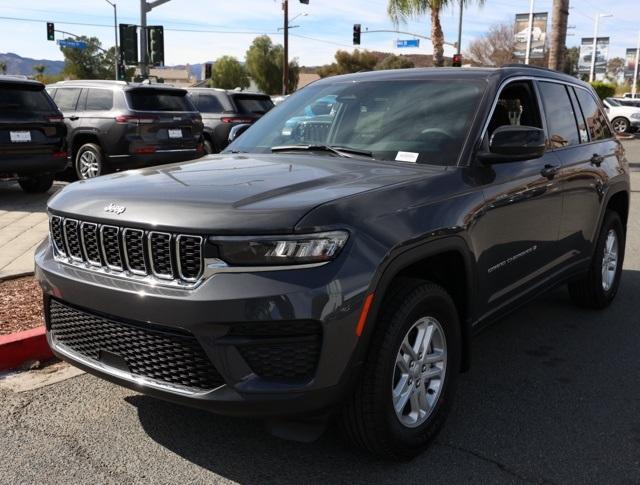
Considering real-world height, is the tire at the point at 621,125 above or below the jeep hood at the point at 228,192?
below

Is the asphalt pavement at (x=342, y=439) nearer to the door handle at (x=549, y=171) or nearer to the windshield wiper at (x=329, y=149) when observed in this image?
the door handle at (x=549, y=171)

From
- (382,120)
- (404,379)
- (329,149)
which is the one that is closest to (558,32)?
(382,120)

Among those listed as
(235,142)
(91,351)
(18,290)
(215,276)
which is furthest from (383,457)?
(18,290)

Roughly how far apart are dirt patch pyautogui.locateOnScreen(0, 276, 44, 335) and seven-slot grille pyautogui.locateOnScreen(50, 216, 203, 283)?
1636mm

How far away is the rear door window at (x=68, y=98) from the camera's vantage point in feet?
40.1

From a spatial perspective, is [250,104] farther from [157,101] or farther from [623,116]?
[623,116]

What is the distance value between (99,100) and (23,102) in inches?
81.6

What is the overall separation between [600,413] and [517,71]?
2.09 m

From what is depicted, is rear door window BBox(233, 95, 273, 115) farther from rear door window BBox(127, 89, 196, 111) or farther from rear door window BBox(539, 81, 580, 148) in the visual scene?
rear door window BBox(539, 81, 580, 148)

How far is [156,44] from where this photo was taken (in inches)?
867

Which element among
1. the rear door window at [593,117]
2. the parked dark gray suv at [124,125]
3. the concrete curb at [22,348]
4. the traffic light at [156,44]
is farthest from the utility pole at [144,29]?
the concrete curb at [22,348]

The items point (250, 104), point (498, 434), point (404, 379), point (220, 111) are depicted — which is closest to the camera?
point (404, 379)

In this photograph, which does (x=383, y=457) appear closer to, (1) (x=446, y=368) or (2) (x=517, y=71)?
(1) (x=446, y=368)

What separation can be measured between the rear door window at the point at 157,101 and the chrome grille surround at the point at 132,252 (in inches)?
357
